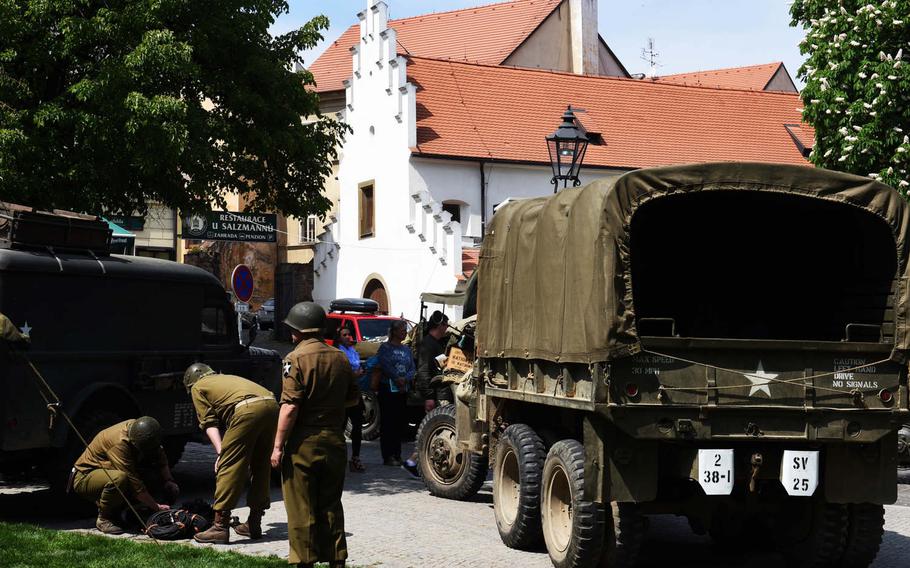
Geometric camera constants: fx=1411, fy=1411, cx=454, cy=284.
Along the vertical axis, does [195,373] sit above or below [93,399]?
above

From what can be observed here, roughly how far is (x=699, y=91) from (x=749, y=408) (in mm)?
48596

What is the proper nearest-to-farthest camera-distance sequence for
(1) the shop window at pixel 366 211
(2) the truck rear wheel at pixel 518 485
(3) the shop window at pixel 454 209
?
(2) the truck rear wheel at pixel 518 485 < (3) the shop window at pixel 454 209 < (1) the shop window at pixel 366 211

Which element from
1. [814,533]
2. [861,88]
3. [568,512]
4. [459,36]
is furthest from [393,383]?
[459,36]

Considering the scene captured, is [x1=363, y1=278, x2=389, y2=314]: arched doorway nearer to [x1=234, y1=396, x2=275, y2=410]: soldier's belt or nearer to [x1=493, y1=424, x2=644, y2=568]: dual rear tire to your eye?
[x1=234, y1=396, x2=275, y2=410]: soldier's belt

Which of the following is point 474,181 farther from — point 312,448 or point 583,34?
point 312,448

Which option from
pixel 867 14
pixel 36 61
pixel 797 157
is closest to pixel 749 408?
pixel 36 61

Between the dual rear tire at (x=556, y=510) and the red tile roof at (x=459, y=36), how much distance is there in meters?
46.6

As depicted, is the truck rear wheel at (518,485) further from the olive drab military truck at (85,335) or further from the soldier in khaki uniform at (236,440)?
the olive drab military truck at (85,335)

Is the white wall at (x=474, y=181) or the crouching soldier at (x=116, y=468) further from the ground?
the white wall at (x=474, y=181)

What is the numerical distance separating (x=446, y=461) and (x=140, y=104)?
5.70 m

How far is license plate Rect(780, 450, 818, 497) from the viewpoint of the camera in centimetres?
955

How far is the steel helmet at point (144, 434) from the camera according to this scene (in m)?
11.8

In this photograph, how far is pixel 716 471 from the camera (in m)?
9.42

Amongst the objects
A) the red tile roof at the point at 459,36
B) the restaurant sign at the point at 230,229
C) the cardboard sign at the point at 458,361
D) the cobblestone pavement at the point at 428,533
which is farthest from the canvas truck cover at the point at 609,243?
the red tile roof at the point at 459,36
